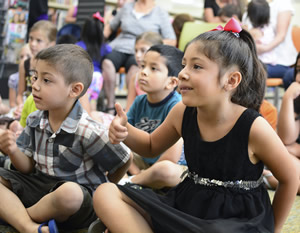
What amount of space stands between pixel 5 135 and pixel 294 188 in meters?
0.78

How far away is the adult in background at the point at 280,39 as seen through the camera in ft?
10.4

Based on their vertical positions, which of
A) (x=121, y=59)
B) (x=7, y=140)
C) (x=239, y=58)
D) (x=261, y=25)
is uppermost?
(x=239, y=58)

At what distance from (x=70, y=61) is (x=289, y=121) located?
1073 mm

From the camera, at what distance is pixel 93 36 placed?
3.13 metres

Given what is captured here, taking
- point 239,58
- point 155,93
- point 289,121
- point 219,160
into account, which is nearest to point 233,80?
point 239,58

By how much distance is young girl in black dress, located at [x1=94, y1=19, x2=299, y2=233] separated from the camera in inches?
41.7

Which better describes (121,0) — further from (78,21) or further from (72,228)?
(72,228)

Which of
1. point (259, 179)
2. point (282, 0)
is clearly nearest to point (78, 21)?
point (282, 0)

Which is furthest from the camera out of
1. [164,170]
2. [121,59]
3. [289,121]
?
[121,59]

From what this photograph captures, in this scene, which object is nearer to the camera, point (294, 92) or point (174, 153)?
point (174, 153)

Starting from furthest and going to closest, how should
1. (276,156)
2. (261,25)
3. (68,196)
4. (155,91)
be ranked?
(261,25) → (155,91) → (68,196) → (276,156)

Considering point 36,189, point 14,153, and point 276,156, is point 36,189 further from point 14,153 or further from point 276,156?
point 276,156

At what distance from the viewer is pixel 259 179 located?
3.69 ft

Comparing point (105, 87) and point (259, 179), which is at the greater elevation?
point (259, 179)
